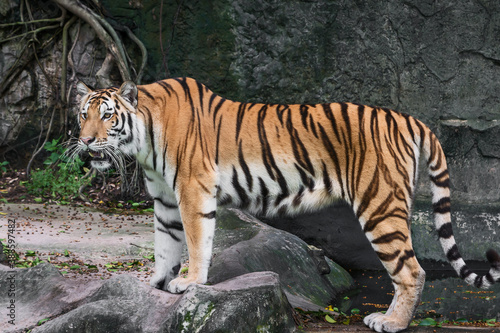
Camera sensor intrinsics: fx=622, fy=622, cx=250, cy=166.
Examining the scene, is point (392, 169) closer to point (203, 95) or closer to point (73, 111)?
point (203, 95)

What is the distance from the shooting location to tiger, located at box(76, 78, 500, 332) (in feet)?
13.9

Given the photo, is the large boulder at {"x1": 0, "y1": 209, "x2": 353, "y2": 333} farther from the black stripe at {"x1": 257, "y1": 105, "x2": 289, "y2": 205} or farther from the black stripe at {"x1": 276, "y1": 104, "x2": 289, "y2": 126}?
the black stripe at {"x1": 276, "y1": 104, "x2": 289, "y2": 126}

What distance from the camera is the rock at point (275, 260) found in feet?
16.7

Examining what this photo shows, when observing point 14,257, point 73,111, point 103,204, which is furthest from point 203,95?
point 73,111

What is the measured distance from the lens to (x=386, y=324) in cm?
413

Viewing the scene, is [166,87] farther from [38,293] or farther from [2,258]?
[2,258]

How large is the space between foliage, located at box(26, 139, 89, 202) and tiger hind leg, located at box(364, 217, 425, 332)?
18.5 ft

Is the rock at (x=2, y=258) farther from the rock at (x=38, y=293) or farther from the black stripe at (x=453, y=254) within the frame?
the black stripe at (x=453, y=254)

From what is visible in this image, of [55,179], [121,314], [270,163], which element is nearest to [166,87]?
[270,163]

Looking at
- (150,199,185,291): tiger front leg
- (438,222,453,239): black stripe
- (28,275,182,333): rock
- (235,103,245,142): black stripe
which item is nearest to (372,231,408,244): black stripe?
(438,222,453,239): black stripe

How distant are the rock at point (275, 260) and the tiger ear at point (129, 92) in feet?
4.85

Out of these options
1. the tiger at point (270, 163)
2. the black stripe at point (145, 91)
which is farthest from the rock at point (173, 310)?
the black stripe at point (145, 91)

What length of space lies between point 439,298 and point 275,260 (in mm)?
1562

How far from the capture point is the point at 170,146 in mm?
4406
